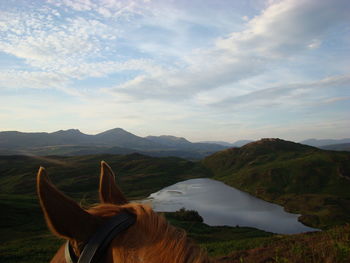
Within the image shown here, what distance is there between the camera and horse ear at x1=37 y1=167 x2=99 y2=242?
1.17 meters

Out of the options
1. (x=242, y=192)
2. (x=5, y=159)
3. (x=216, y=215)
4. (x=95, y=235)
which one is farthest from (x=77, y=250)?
(x=5, y=159)

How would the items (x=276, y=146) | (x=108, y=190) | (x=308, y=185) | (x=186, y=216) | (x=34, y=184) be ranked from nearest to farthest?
(x=108, y=190) → (x=186, y=216) → (x=308, y=185) → (x=34, y=184) → (x=276, y=146)


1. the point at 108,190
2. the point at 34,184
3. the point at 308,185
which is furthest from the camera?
the point at 34,184

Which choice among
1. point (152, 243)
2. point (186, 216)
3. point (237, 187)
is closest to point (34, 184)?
point (186, 216)

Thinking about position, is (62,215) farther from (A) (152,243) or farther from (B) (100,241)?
(A) (152,243)

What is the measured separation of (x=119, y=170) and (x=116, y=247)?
10391 centimetres

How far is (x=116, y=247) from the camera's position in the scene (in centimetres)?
136

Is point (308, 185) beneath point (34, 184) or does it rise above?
above

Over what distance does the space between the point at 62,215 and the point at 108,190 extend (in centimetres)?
68

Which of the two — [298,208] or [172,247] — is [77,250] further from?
[298,208]

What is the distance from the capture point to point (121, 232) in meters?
1.40

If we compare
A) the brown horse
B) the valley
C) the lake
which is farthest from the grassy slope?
the lake

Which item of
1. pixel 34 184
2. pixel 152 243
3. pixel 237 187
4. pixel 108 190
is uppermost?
pixel 108 190

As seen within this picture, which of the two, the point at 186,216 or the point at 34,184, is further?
the point at 34,184
